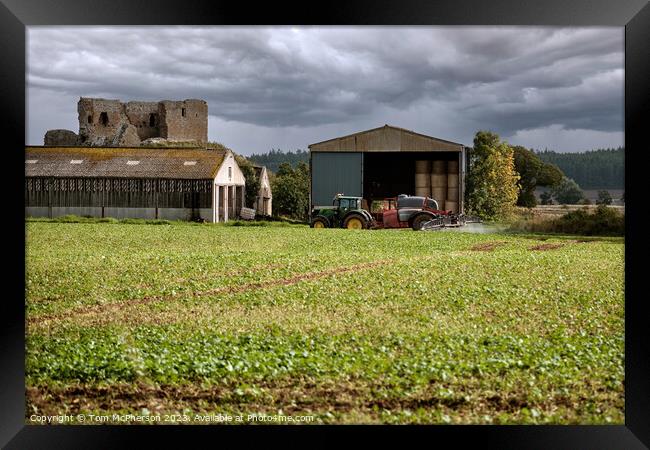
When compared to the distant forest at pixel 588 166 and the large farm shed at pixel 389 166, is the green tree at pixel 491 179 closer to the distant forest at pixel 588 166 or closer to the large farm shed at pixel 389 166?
the large farm shed at pixel 389 166

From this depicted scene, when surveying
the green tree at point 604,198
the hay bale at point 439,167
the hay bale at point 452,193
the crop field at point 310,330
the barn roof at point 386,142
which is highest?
the barn roof at point 386,142

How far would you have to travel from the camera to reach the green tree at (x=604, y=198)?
26.9ft

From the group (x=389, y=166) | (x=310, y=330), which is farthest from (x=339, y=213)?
(x=310, y=330)

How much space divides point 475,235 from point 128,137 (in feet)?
20.3

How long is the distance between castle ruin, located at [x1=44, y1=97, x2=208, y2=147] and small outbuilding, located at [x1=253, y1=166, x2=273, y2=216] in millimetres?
1004

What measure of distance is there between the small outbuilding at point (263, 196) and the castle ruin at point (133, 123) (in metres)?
1.00

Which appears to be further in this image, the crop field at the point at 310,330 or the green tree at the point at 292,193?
the green tree at the point at 292,193

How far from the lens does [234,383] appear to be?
5.39 metres

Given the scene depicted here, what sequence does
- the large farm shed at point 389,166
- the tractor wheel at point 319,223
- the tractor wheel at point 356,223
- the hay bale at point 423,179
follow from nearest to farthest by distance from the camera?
the large farm shed at point 389,166 → the hay bale at point 423,179 → the tractor wheel at point 319,223 → the tractor wheel at point 356,223

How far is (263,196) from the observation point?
35.7ft

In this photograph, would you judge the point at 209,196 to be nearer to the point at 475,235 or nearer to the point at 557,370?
the point at 475,235

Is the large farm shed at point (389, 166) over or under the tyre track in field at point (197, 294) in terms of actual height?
over

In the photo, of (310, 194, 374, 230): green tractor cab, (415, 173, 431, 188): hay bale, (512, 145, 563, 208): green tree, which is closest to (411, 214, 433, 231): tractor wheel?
(310, 194, 374, 230): green tractor cab

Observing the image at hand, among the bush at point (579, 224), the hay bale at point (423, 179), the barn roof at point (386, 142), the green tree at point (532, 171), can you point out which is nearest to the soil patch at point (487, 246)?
the bush at point (579, 224)
